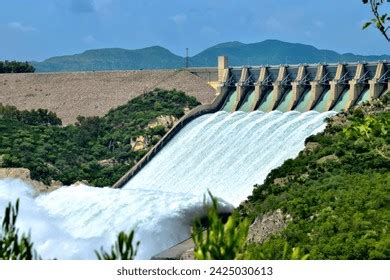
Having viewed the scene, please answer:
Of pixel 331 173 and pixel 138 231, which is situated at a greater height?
pixel 331 173

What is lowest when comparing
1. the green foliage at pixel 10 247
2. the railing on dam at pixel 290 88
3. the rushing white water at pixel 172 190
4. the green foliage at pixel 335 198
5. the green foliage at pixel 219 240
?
the rushing white water at pixel 172 190

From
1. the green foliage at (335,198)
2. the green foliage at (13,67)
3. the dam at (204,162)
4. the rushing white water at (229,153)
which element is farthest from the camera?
the green foliage at (13,67)

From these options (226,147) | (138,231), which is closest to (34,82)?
(226,147)

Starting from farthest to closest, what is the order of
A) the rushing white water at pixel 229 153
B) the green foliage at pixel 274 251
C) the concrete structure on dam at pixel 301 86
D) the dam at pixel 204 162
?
the concrete structure on dam at pixel 301 86, the rushing white water at pixel 229 153, the dam at pixel 204 162, the green foliage at pixel 274 251

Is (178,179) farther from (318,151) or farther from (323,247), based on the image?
(323,247)

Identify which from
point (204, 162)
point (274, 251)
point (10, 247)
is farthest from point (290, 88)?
point (10, 247)

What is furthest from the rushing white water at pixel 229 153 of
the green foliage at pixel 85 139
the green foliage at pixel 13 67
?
the green foliage at pixel 13 67

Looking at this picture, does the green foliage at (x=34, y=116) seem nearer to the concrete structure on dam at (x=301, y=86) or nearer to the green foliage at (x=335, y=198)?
the concrete structure on dam at (x=301, y=86)
